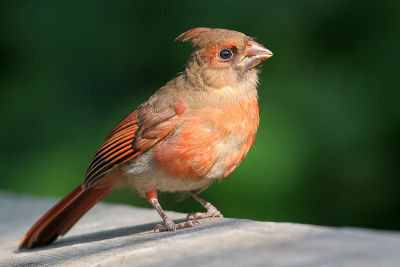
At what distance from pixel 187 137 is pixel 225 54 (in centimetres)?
52

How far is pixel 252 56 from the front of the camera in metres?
3.19

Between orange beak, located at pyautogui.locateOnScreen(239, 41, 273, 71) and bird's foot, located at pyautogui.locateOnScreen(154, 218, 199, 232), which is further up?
orange beak, located at pyautogui.locateOnScreen(239, 41, 273, 71)

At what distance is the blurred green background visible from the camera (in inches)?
158

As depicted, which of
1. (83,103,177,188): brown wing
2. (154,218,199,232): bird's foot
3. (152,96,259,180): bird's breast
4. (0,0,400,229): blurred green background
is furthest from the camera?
(0,0,400,229): blurred green background

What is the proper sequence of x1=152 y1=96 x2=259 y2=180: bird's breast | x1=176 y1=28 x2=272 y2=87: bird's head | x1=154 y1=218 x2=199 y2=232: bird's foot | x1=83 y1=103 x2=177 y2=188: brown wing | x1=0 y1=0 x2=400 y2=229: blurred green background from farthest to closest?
1. x1=0 y1=0 x2=400 y2=229: blurred green background
2. x1=176 y1=28 x2=272 y2=87: bird's head
3. x1=83 y1=103 x2=177 y2=188: brown wing
4. x1=152 y1=96 x2=259 y2=180: bird's breast
5. x1=154 y1=218 x2=199 y2=232: bird's foot

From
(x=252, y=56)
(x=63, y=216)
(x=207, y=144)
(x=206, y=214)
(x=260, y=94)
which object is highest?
(x=252, y=56)

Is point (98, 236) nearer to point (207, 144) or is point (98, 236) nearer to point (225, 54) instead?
point (207, 144)

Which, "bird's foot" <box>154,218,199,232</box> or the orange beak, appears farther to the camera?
the orange beak

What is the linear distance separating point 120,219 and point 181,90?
2.53ft

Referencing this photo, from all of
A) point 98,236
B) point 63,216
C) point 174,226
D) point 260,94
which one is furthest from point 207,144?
point 260,94

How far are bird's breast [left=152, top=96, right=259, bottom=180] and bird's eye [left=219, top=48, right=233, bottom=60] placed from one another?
27cm

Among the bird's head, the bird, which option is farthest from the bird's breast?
the bird's head

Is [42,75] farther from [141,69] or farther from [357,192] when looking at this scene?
[357,192]

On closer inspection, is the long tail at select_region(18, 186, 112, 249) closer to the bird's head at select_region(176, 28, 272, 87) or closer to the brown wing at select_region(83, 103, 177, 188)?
the brown wing at select_region(83, 103, 177, 188)
